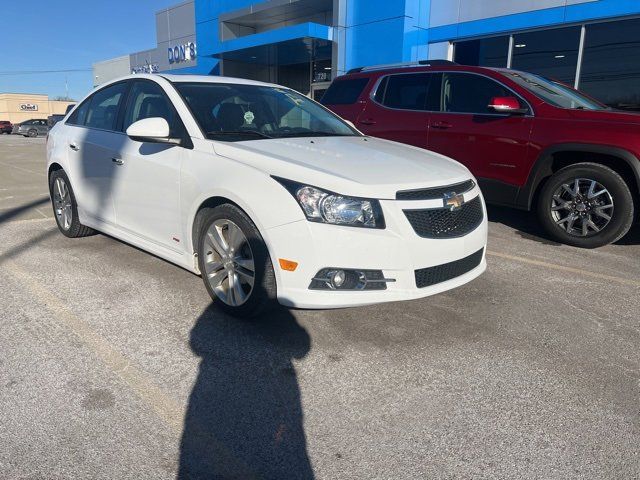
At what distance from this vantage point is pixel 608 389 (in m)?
2.68

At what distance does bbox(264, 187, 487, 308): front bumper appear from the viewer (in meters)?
2.85

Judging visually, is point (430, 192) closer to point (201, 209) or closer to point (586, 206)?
point (201, 209)

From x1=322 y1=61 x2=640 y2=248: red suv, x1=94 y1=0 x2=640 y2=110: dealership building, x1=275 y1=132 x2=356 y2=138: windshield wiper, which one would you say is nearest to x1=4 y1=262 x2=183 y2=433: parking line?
x1=275 y1=132 x2=356 y2=138: windshield wiper

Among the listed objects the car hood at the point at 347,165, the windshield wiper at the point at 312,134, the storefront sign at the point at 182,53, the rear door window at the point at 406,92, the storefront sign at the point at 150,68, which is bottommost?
the car hood at the point at 347,165

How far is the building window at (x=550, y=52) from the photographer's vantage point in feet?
38.2

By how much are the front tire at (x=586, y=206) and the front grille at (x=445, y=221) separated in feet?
7.33

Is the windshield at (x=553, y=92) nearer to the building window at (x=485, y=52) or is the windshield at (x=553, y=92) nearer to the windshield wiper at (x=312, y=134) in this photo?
the windshield wiper at (x=312, y=134)

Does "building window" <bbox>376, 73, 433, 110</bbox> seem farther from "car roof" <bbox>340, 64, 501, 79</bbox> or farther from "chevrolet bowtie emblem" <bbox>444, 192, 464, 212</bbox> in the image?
"chevrolet bowtie emblem" <bbox>444, 192, 464, 212</bbox>

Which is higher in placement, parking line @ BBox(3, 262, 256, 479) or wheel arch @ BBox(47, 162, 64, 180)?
wheel arch @ BBox(47, 162, 64, 180)

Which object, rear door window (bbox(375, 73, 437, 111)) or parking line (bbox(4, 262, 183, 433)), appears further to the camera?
rear door window (bbox(375, 73, 437, 111))

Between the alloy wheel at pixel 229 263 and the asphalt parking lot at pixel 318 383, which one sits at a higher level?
the alloy wheel at pixel 229 263

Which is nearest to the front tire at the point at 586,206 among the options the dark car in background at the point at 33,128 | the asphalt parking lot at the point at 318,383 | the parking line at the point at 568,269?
the parking line at the point at 568,269

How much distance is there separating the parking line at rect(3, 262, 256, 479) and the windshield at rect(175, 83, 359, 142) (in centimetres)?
155

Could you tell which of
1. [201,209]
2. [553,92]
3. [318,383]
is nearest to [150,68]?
[553,92]
